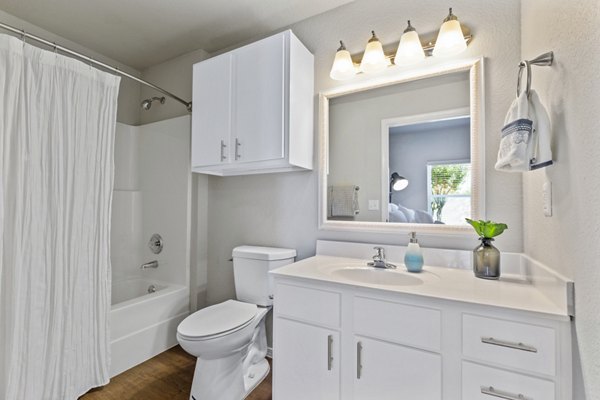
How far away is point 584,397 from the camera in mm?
773

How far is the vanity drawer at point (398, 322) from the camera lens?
40.6 inches

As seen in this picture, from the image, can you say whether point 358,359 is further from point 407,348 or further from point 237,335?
point 237,335

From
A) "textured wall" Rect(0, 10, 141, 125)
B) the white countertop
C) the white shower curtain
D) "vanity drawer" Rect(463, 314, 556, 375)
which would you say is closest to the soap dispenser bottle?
the white countertop

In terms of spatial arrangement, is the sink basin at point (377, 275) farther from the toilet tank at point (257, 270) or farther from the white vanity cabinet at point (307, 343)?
the toilet tank at point (257, 270)

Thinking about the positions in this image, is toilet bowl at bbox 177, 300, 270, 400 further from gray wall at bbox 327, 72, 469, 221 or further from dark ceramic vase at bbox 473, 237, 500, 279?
dark ceramic vase at bbox 473, 237, 500, 279

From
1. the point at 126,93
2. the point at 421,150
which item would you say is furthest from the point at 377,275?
the point at 126,93

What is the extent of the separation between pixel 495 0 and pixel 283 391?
87.0 inches

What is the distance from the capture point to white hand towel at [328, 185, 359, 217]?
1.78 meters

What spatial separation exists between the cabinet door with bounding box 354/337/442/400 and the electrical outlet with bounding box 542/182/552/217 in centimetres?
66

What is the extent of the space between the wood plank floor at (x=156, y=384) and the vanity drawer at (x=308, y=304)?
0.71 m

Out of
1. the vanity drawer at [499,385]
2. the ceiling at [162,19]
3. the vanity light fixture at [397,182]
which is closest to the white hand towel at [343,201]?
the vanity light fixture at [397,182]

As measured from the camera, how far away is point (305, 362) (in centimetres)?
129

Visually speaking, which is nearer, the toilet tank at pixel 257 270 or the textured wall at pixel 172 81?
the toilet tank at pixel 257 270

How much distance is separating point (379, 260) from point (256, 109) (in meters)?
1.18
